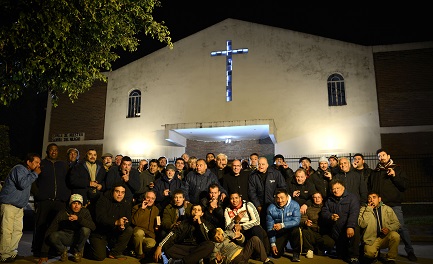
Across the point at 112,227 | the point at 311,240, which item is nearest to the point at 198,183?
the point at 112,227

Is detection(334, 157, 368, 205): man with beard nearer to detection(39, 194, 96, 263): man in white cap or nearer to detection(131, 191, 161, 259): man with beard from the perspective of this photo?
detection(131, 191, 161, 259): man with beard

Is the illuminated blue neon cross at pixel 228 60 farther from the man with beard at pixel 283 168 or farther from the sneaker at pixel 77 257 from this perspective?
the sneaker at pixel 77 257

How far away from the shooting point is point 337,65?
1579 cm

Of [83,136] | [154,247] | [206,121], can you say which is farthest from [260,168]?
[83,136]

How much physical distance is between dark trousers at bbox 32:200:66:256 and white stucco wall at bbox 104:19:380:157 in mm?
10299

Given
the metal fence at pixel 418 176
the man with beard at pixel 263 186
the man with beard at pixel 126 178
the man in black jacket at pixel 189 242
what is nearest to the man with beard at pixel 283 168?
the man with beard at pixel 263 186

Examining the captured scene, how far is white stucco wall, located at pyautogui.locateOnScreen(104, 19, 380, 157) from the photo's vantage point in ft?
50.1

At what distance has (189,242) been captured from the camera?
5.92 metres

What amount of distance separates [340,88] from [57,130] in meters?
15.9

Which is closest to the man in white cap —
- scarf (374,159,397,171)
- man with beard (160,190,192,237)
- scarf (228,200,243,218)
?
man with beard (160,190,192,237)

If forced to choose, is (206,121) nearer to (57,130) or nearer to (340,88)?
(340,88)

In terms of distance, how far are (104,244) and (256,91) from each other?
1161 cm

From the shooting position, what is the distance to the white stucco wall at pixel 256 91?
15273mm

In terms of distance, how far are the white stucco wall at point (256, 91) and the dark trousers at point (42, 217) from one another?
1030 centimetres
